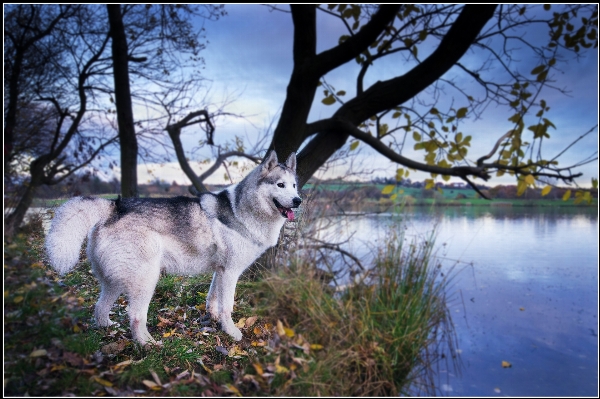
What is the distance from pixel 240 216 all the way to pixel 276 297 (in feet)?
2.99

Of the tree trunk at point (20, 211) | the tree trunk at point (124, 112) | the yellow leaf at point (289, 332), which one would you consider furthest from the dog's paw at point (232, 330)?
the tree trunk at point (124, 112)

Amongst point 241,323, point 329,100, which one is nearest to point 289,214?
point 241,323

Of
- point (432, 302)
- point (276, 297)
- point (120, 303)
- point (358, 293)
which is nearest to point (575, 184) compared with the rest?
point (432, 302)

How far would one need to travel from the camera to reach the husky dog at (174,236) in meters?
3.84

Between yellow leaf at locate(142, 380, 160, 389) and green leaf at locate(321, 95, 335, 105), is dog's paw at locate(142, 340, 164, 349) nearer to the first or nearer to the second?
yellow leaf at locate(142, 380, 160, 389)

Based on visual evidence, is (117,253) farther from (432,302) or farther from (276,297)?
(432,302)

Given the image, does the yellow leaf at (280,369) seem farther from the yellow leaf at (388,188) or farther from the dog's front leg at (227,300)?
the yellow leaf at (388,188)

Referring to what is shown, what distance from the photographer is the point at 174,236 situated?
4.08m

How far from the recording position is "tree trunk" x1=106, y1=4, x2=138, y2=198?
5.40 metres

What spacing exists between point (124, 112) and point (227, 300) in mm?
2887

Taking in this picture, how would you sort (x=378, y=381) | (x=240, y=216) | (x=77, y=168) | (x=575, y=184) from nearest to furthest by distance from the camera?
(x=378, y=381) → (x=240, y=216) → (x=77, y=168) → (x=575, y=184)

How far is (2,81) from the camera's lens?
4719 millimetres

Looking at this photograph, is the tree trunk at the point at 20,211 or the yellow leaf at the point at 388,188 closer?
the tree trunk at the point at 20,211

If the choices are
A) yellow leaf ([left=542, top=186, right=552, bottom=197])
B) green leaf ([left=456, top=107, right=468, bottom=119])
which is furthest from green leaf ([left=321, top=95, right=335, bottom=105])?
yellow leaf ([left=542, top=186, right=552, bottom=197])
